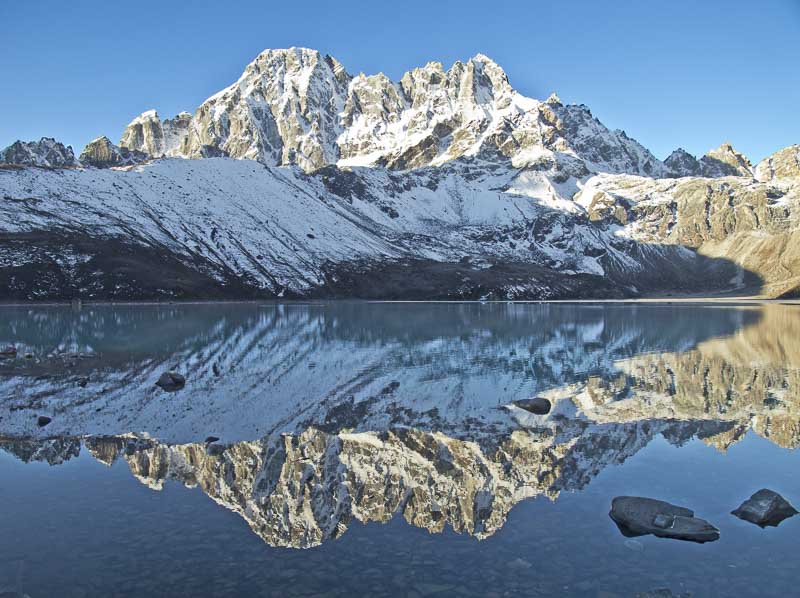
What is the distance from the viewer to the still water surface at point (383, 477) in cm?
1493

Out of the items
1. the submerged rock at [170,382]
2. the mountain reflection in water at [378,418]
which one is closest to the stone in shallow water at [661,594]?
the mountain reflection in water at [378,418]

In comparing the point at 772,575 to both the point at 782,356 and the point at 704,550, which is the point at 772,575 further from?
the point at 782,356

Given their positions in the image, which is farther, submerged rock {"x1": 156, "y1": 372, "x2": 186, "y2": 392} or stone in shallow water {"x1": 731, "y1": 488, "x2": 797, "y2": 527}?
submerged rock {"x1": 156, "y1": 372, "x2": 186, "y2": 392}

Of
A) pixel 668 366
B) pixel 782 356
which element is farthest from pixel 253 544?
pixel 782 356

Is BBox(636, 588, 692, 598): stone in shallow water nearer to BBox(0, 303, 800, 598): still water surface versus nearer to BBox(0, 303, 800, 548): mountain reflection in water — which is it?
BBox(0, 303, 800, 598): still water surface

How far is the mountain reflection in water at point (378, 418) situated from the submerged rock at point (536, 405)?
1.53ft

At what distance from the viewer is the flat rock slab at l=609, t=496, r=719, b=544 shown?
17.0m

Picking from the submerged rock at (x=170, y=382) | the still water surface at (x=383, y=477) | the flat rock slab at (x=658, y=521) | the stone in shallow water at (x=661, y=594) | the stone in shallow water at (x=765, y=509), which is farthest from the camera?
the submerged rock at (x=170, y=382)

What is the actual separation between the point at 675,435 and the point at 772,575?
45.9 feet

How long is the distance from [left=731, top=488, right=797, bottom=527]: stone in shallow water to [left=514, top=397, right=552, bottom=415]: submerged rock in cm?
1386

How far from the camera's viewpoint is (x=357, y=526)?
1798cm

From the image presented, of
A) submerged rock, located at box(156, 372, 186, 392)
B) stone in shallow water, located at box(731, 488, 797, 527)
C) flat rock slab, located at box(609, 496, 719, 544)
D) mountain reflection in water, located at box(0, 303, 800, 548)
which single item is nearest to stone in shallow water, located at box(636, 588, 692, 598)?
flat rock slab, located at box(609, 496, 719, 544)

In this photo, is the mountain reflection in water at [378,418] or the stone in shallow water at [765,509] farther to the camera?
the mountain reflection in water at [378,418]

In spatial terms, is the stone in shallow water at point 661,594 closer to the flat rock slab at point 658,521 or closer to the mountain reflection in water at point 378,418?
the flat rock slab at point 658,521
